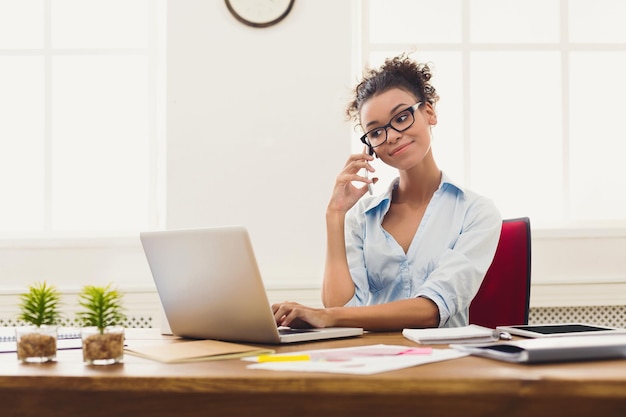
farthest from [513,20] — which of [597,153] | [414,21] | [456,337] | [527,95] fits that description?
[456,337]

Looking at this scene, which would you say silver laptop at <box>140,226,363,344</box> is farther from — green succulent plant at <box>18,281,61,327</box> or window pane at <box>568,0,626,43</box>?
window pane at <box>568,0,626,43</box>

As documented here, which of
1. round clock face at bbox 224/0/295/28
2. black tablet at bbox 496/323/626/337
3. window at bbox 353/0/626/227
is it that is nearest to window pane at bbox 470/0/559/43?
window at bbox 353/0/626/227

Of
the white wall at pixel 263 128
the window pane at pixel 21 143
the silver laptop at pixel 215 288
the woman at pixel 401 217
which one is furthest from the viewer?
the window pane at pixel 21 143

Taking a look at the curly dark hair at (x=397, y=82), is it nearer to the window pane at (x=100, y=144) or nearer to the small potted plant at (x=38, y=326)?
the small potted plant at (x=38, y=326)

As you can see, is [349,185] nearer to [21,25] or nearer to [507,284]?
[507,284]

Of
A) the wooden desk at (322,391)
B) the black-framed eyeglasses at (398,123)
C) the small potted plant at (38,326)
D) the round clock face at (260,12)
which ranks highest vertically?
the round clock face at (260,12)

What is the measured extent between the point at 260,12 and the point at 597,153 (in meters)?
1.62

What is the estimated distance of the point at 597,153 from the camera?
3.39m

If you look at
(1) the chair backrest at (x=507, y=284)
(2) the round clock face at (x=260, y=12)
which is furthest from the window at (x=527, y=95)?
(1) the chair backrest at (x=507, y=284)

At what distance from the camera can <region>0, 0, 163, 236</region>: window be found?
3373mm

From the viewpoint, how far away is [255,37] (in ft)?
10.5

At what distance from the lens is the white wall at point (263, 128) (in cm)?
317

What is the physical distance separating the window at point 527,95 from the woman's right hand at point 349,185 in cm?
139

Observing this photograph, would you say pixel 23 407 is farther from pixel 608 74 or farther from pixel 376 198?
pixel 608 74
